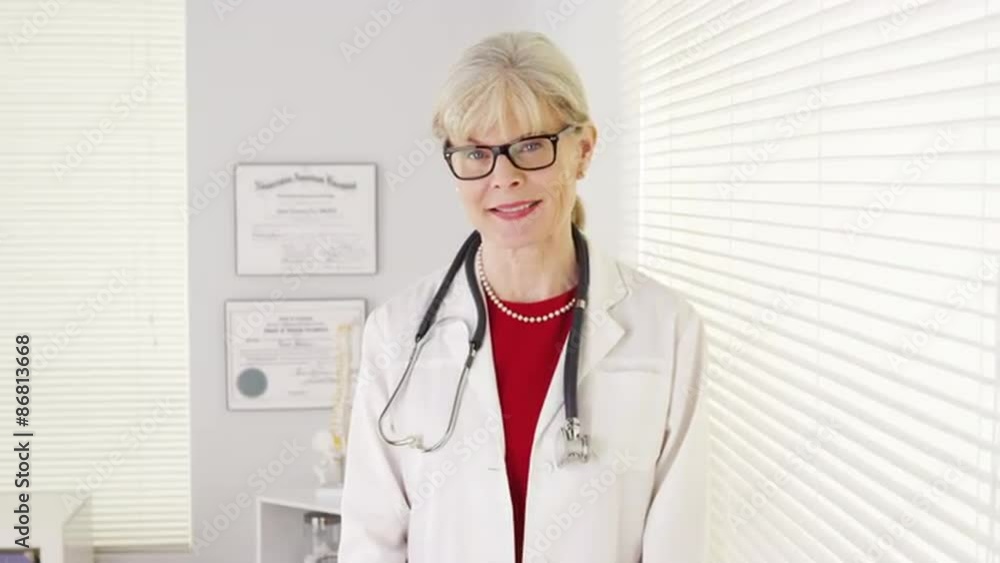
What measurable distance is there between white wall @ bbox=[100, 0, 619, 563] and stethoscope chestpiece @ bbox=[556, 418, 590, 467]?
2.17 meters

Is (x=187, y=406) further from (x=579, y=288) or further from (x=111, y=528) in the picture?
(x=579, y=288)

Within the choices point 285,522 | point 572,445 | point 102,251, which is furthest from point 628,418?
point 102,251

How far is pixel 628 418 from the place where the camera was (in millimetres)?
1771

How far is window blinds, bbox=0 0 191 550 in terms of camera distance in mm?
3834

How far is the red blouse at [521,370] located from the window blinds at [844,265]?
341mm

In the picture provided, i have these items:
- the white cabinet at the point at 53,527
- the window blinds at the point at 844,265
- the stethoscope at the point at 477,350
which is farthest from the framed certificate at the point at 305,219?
the stethoscope at the point at 477,350

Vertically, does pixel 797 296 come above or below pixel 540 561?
above

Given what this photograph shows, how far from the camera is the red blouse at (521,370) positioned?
181 cm

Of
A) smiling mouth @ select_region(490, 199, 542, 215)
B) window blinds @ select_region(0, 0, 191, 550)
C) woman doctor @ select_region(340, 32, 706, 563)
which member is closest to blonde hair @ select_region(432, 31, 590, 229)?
woman doctor @ select_region(340, 32, 706, 563)

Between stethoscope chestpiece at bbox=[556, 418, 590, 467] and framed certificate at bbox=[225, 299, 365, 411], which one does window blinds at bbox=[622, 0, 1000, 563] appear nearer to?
stethoscope chestpiece at bbox=[556, 418, 590, 467]

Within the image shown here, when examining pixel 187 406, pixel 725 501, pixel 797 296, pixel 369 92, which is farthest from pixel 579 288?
pixel 187 406

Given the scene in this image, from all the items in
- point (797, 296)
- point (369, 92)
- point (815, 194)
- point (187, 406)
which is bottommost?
point (187, 406)

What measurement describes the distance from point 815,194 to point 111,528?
2.91 meters

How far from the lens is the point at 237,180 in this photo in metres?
3.80
